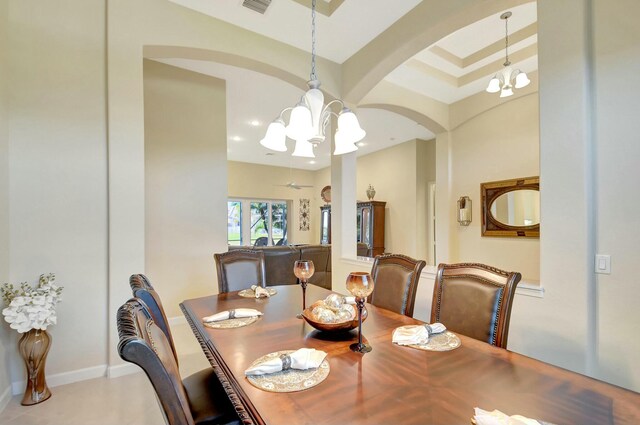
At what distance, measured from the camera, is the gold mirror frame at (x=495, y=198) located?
3912 millimetres

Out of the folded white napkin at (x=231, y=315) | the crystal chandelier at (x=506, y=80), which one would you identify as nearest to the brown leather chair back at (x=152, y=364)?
the folded white napkin at (x=231, y=315)

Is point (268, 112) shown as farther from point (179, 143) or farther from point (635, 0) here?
point (635, 0)

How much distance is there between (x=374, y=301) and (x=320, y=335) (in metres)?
0.81

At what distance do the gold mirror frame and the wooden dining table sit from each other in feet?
11.0

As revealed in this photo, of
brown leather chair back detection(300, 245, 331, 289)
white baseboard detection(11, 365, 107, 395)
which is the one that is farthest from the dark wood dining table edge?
brown leather chair back detection(300, 245, 331, 289)

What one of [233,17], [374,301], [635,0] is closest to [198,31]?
[233,17]

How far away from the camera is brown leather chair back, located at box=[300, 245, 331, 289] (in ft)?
16.1

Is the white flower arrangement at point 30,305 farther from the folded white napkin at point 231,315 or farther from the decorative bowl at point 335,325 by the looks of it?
the decorative bowl at point 335,325

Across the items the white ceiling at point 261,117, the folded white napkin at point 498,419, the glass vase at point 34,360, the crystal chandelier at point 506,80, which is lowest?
the glass vase at point 34,360

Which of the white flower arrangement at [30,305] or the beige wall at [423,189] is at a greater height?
the beige wall at [423,189]

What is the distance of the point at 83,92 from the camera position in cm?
246

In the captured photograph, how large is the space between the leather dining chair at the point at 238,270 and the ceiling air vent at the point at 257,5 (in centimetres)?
219

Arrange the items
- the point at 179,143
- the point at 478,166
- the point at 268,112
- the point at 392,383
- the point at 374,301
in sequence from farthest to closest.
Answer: the point at 268,112 < the point at 478,166 < the point at 179,143 < the point at 374,301 < the point at 392,383

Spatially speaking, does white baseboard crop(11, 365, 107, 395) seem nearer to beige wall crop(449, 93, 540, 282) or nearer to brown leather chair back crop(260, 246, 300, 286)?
brown leather chair back crop(260, 246, 300, 286)
